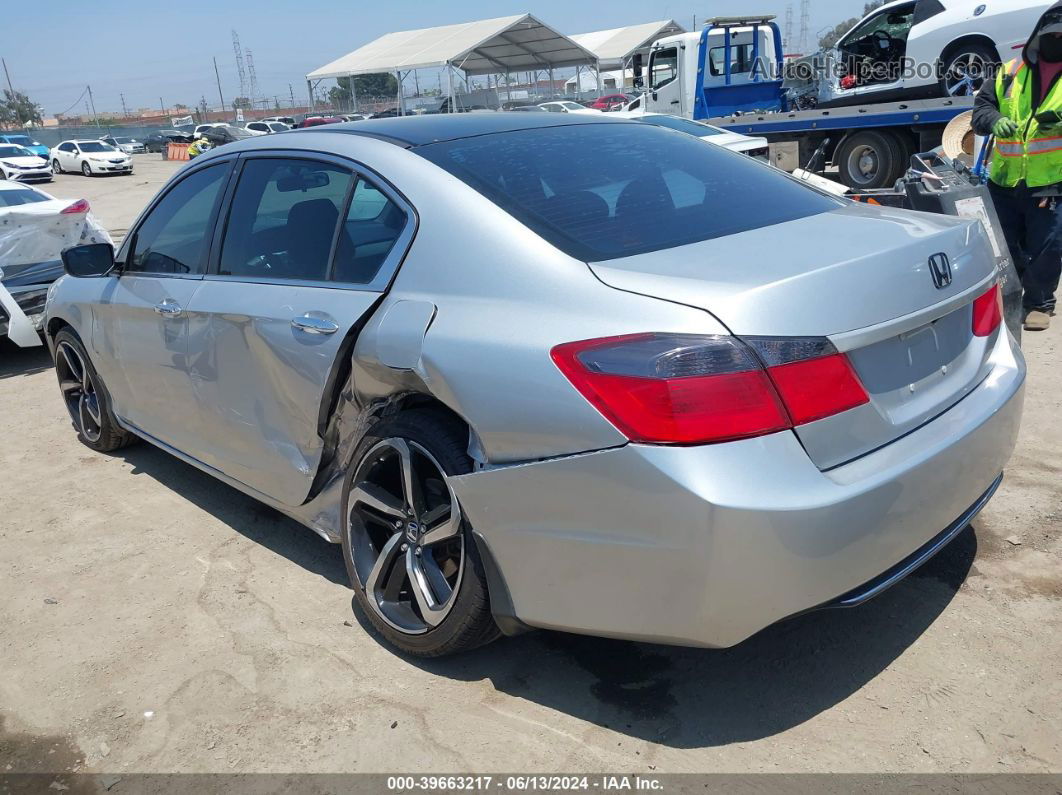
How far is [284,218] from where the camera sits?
330cm

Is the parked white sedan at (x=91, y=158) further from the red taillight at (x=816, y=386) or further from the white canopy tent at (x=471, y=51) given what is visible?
the red taillight at (x=816, y=386)

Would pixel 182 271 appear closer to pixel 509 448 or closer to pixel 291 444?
pixel 291 444

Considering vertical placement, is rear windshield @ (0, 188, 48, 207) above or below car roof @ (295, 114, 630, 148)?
below

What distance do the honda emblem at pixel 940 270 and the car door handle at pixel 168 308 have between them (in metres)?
2.74

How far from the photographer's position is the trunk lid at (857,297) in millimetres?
2066

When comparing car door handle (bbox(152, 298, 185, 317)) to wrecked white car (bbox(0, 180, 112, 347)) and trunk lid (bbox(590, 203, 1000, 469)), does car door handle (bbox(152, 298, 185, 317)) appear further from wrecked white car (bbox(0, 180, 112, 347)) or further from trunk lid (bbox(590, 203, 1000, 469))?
wrecked white car (bbox(0, 180, 112, 347))

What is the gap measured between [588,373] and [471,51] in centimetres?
4074

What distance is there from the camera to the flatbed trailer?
1176 cm

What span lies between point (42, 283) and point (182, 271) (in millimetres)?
4309

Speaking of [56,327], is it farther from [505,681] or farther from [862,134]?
[862,134]

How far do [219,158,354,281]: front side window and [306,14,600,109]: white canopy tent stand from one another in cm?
3797

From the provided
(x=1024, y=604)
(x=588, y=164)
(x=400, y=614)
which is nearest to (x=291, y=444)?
(x=400, y=614)

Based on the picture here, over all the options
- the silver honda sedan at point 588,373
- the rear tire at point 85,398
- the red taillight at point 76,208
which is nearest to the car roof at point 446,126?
the silver honda sedan at point 588,373

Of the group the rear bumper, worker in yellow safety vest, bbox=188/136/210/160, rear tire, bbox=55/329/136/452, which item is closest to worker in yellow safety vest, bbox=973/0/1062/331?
the rear bumper
